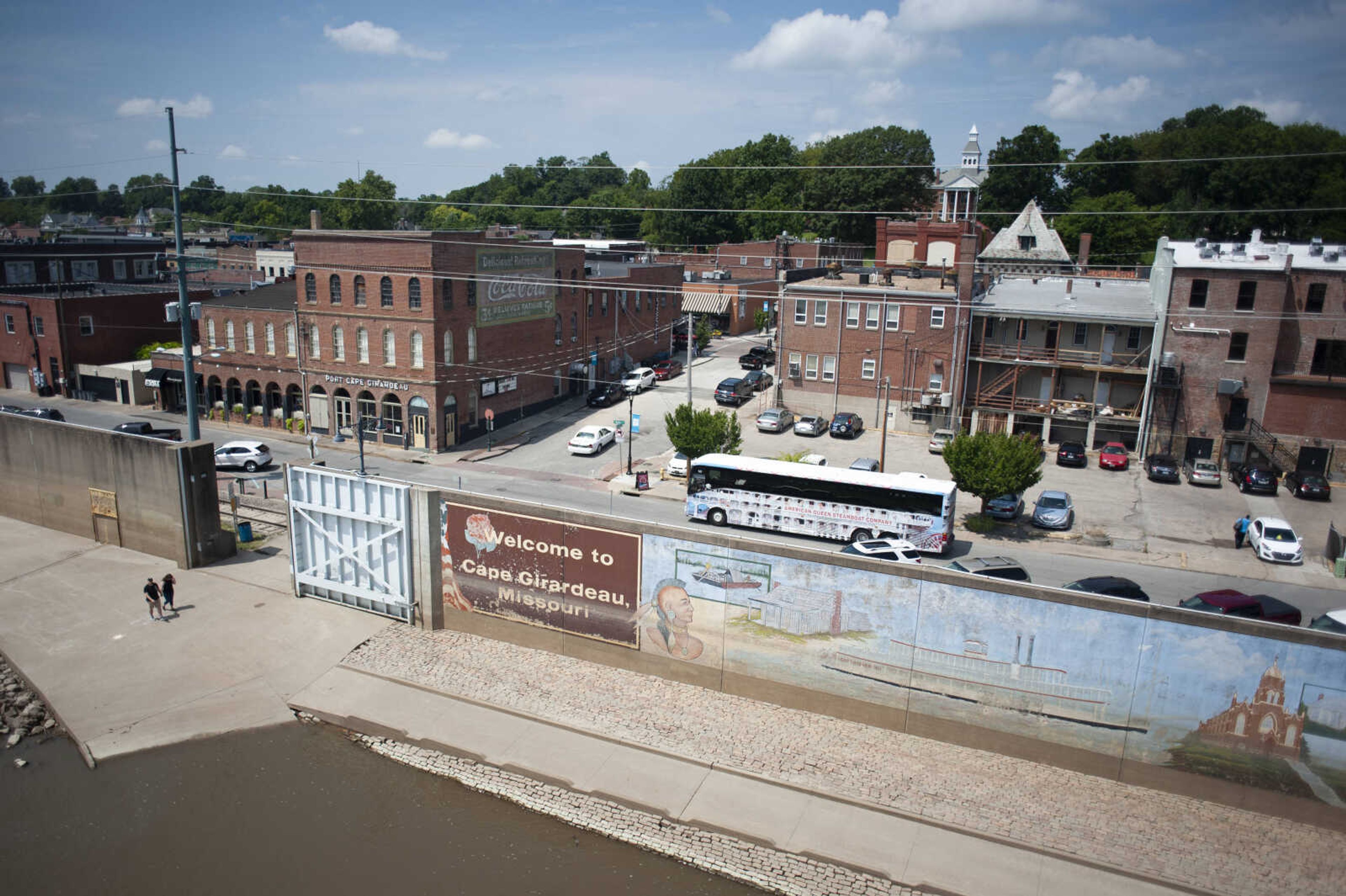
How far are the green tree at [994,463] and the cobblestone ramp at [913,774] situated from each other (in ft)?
54.4

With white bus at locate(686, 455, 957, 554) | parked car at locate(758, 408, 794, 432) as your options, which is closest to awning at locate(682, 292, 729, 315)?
parked car at locate(758, 408, 794, 432)

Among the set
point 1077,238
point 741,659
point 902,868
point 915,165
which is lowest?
point 902,868

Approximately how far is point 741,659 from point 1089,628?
6949mm

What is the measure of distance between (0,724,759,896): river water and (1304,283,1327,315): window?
42292 millimetres

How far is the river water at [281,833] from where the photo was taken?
14422 mm

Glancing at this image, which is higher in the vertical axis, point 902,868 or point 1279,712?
point 1279,712

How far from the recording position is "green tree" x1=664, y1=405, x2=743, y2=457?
3581 cm

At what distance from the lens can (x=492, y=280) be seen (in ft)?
149

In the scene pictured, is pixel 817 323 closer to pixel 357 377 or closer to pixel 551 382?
pixel 551 382

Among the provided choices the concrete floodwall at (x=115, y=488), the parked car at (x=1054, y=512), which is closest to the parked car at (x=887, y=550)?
the parked car at (x=1054, y=512)

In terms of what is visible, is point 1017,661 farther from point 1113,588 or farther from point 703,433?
point 703,433

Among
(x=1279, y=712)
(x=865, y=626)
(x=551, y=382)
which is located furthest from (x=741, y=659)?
(x=551, y=382)

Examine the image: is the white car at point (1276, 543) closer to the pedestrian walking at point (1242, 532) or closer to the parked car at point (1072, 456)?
the pedestrian walking at point (1242, 532)

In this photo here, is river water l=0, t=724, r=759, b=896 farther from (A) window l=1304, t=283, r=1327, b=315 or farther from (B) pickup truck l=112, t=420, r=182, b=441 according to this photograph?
(A) window l=1304, t=283, r=1327, b=315
